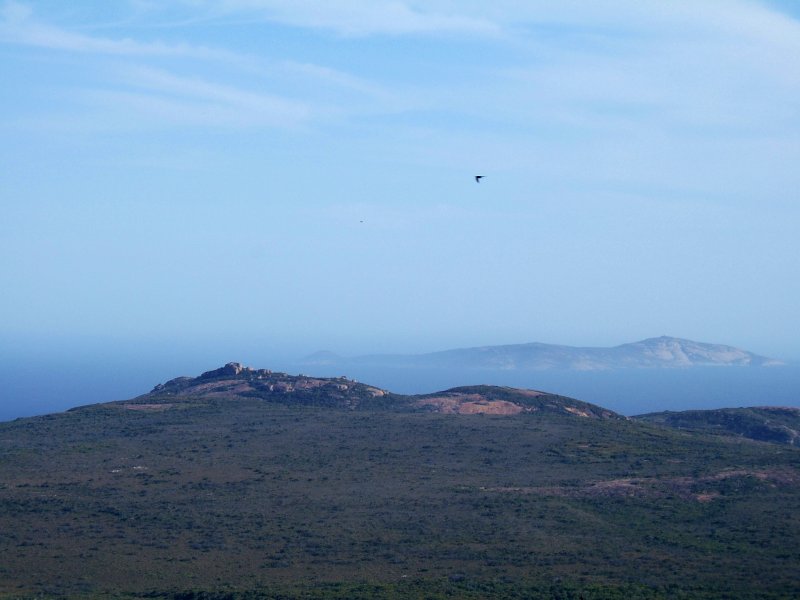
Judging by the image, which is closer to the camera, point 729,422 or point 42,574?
point 42,574

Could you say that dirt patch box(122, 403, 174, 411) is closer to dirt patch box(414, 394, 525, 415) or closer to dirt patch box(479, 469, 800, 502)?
dirt patch box(414, 394, 525, 415)

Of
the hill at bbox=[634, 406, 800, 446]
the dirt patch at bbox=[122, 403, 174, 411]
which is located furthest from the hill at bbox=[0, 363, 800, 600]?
the hill at bbox=[634, 406, 800, 446]

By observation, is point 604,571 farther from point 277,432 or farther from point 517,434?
point 277,432

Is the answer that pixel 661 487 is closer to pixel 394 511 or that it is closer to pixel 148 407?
pixel 394 511

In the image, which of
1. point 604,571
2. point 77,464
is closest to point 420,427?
point 77,464

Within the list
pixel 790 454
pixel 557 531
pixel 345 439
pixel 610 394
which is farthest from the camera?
pixel 610 394
